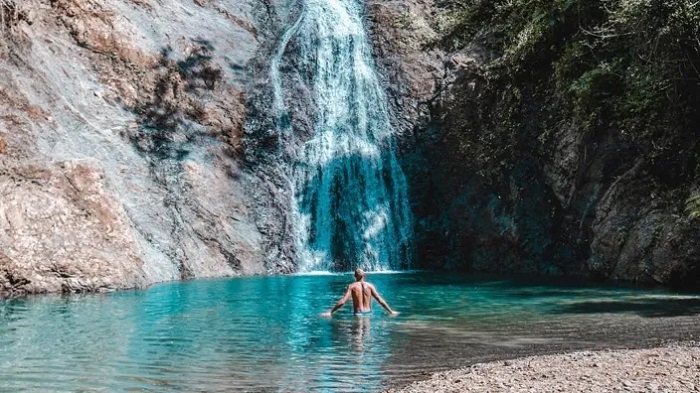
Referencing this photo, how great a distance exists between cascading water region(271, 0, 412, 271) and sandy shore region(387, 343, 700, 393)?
19910 millimetres

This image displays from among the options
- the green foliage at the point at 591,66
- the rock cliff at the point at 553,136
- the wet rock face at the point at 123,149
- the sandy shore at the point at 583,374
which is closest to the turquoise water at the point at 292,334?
the sandy shore at the point at 583,374

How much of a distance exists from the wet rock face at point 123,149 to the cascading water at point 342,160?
5.99 ft

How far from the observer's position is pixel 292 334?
14.4 metres

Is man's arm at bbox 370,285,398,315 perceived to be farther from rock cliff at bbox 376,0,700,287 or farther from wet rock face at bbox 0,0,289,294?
wet rock face at bbox 0,0,289,294

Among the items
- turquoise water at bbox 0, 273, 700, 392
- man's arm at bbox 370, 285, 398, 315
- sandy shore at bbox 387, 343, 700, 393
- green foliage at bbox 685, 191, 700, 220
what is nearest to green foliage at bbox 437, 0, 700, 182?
green foliage at bbox 685, 191, 700, 220

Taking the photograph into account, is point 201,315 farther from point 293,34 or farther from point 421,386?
point 293,34

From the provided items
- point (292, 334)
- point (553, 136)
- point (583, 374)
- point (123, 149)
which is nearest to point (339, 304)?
point (292, 334)

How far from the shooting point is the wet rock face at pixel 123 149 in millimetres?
20766

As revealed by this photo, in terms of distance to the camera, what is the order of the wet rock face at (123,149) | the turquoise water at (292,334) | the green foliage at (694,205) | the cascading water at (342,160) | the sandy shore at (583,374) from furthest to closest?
the cascading water at (342,160), the wet rock face at (123,149), the green foliage at (694,205), the turquoise water at (292,334), the sandy shore at (583,374)

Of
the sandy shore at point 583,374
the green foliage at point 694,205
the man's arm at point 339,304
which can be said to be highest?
the green foliage at point 694,205

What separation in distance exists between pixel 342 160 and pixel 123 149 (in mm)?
8742

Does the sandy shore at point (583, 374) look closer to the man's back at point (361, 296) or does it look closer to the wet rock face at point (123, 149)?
the man's back at point (361, 296)

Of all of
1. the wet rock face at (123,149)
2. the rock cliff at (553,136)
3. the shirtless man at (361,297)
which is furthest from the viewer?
the rock cliff at (553,136)

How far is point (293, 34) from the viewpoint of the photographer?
37.0m
